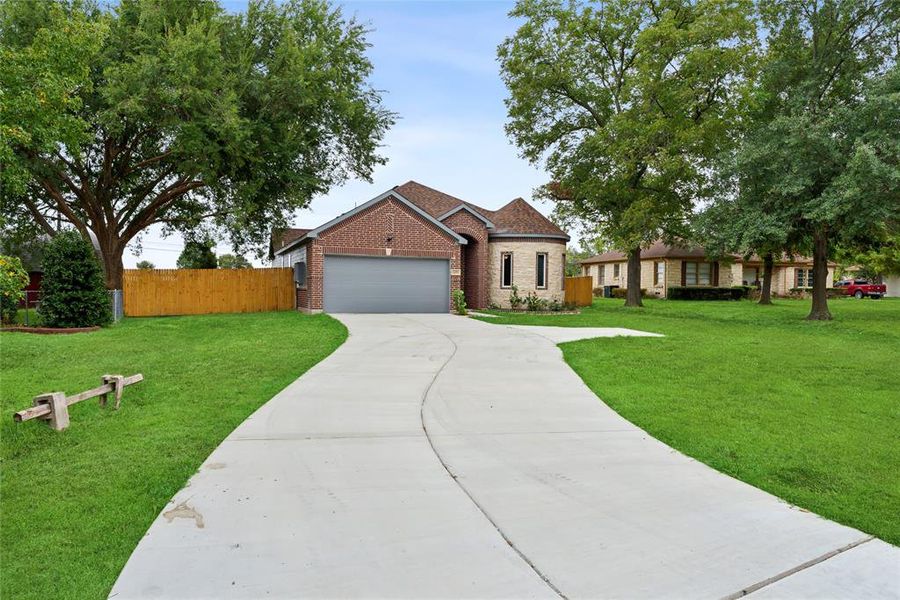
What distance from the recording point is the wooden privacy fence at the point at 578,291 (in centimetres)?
2897

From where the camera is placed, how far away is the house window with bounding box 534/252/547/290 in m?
25.8

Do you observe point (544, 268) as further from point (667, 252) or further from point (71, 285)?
point (667, 252)

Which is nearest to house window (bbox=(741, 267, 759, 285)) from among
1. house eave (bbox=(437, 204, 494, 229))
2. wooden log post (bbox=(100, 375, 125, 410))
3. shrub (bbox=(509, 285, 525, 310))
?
shrub (bbox=(509, 285, 525, 310))

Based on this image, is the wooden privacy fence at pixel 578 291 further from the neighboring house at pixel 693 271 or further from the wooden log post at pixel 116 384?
the wooden log post at pixel 116 384

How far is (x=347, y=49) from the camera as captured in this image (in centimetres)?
2467

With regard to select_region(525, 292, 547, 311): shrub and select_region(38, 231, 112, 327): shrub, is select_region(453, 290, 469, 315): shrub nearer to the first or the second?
select_region(525, 292, 547, 311): shrub

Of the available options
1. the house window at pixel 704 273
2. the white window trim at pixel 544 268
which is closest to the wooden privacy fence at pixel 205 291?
the white window trim at pixel 544 268

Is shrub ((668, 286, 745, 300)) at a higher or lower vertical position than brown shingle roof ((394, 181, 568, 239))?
lower

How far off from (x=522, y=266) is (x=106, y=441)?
2133 cm

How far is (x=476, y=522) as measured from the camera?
3.73 m

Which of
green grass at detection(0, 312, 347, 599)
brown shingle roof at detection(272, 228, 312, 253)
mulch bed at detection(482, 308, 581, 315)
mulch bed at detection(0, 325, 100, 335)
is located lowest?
green grass at detection(0, 312, 347, 599)

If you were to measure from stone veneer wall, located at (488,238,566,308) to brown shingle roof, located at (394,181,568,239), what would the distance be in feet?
1.45

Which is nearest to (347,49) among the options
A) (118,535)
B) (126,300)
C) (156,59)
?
(156,59)

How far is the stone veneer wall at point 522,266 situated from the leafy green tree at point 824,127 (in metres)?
8.35
